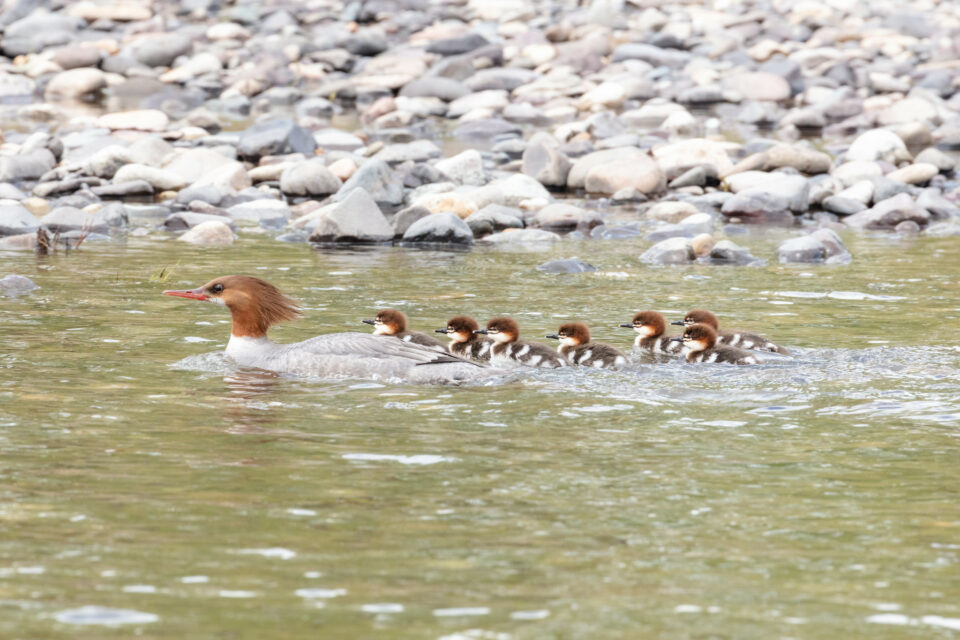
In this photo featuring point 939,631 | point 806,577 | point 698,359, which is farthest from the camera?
point 698,359

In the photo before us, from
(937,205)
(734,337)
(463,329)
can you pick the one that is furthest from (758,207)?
(463,329)

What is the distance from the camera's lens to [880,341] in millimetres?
10367

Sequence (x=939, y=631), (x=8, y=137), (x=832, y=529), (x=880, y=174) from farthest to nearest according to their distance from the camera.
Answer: (x=8, y=137) → (x=880, y=174) → (x=832, y=529) → (x=939, y=631)

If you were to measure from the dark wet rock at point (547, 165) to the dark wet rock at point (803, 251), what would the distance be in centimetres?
523

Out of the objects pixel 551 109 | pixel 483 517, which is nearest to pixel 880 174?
pixel 551 109

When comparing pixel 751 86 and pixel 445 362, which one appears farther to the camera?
pixel 751 86

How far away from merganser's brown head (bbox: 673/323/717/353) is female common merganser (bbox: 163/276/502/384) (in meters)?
1.75

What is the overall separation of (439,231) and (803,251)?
3823 millimetres

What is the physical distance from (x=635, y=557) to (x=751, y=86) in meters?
23.5

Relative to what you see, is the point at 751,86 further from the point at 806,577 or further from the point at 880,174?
the point at 806,577

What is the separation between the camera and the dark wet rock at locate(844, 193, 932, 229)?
1708cm

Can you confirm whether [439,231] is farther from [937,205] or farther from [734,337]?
[937,205]

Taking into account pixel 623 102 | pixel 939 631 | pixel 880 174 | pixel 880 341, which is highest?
pixel 623 102

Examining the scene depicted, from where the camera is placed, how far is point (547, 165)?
64.0 ft
